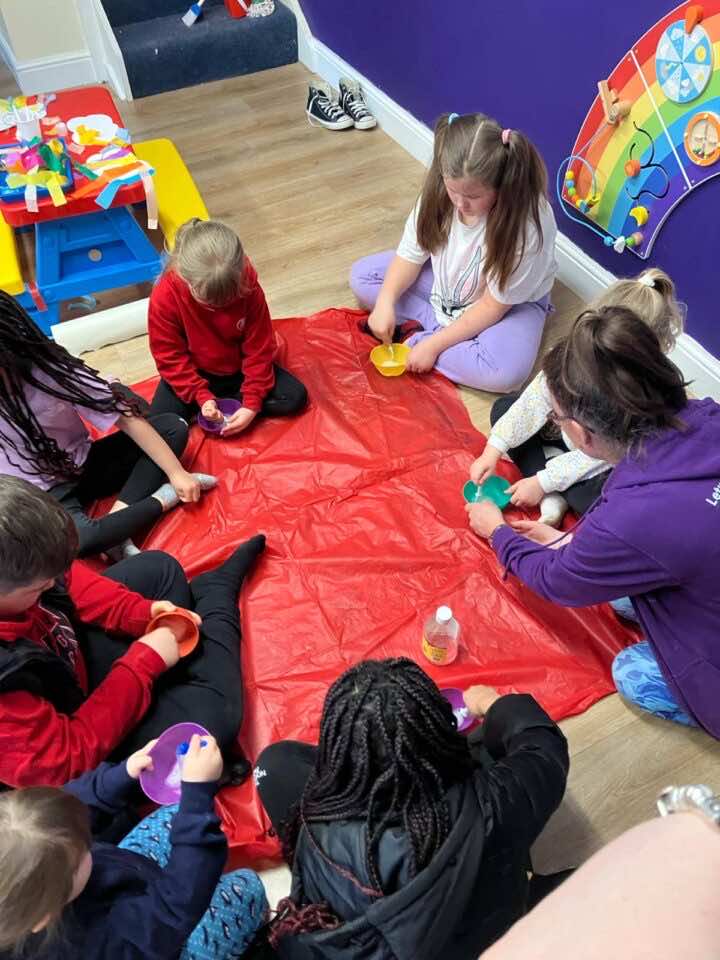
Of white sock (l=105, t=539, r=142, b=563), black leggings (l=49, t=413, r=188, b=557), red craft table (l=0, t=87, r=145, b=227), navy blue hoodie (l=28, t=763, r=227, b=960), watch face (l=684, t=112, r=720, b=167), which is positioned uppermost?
watch face (l=684, t=112, r=720, b=167)

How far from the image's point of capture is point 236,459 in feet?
6.58

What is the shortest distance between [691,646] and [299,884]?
832 mm

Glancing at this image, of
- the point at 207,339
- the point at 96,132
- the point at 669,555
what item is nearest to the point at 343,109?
the point at 96,132

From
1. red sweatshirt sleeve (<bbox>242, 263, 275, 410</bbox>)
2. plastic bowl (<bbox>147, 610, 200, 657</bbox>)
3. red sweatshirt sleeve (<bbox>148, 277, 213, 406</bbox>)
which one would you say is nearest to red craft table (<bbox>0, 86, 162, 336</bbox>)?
red sweatshirt sleeve (<bbox>148, 277, 213, 406</bbox>)

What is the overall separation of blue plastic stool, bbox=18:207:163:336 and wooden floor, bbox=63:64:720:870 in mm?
195

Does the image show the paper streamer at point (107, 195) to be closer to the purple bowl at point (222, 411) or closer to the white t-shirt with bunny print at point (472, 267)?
the purple bowl at point (222, 411)

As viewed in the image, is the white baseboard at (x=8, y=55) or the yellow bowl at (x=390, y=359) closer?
the yellow bowl at (x=390, y=359)

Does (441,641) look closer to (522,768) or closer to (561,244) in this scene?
(522,768)

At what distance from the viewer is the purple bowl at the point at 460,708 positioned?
1433 millimetres

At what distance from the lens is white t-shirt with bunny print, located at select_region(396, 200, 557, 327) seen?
198 cm

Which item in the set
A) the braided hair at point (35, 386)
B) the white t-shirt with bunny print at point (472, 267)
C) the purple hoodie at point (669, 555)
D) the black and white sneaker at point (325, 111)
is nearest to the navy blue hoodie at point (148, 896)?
the purple hoodie at point (669, 555)

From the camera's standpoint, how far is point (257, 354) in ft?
6.57

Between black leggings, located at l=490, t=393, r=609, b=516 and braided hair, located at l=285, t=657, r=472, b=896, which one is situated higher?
braided hair, located at l=285, t=657, r=472, b=896

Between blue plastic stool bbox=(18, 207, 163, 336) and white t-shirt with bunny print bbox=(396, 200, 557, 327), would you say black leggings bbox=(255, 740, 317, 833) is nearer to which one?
white t-shirt with bunny print bbox=(396, 200, 557, 327)
